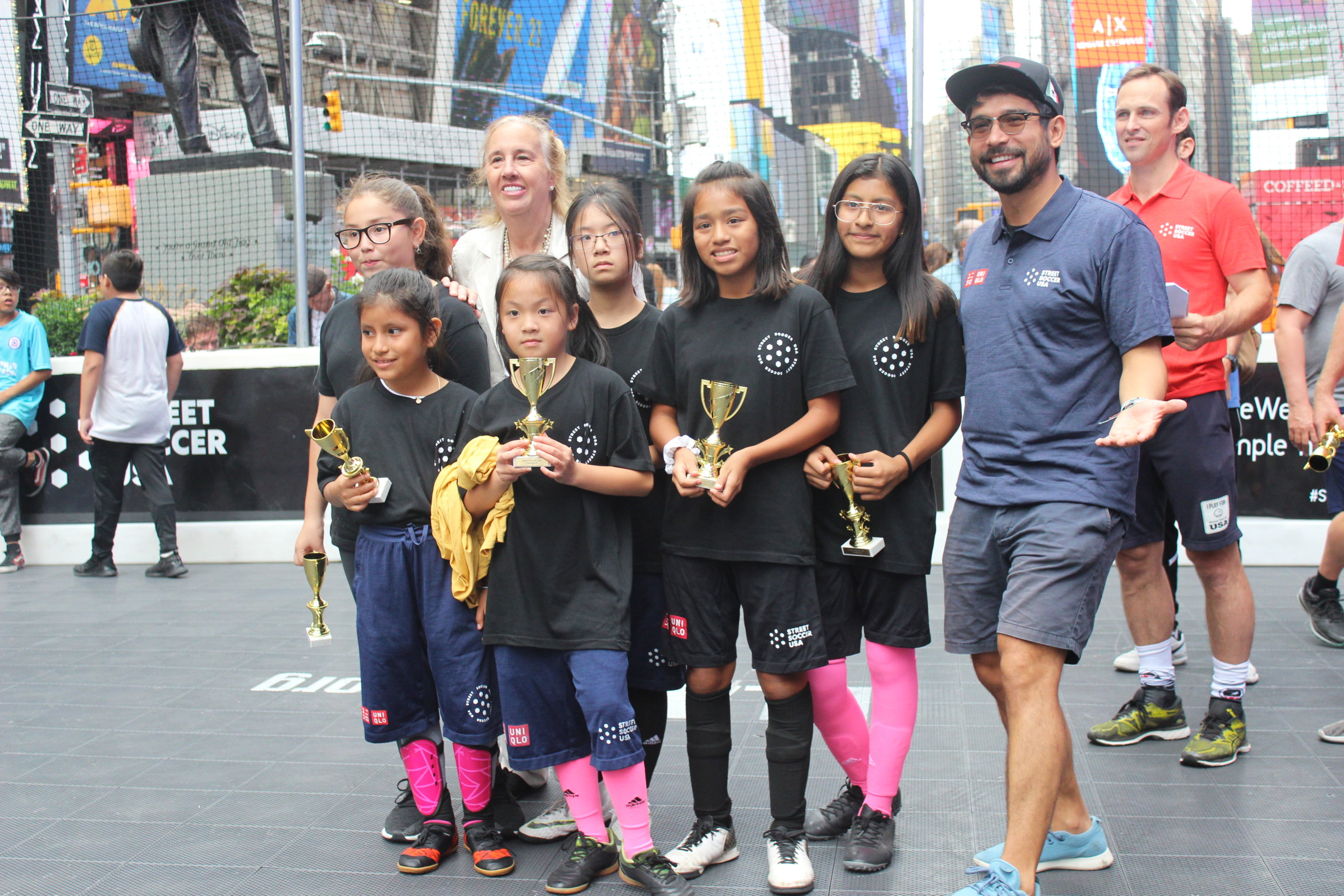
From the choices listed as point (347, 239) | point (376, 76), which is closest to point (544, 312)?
point (347, 239)

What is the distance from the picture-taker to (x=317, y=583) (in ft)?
10.0

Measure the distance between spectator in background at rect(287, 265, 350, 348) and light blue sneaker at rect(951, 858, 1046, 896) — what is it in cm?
604

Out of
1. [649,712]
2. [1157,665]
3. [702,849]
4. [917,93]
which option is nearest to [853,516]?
[649,712]

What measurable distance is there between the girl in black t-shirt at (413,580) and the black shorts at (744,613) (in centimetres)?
56

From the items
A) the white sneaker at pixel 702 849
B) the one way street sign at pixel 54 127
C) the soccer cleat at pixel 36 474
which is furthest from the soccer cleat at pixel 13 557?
the white sneaker at pixel 702 849

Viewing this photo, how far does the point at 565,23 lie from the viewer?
382 inches

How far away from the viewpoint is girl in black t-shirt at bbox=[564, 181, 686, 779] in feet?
9.77

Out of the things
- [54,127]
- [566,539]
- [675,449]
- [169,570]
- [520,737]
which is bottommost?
[169,570]

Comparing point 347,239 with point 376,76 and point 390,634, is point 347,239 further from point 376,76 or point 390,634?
point 376,76

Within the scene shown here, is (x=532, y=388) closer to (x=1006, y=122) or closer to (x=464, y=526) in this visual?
(x=464, y=526)

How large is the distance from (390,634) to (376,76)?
11.3 meters

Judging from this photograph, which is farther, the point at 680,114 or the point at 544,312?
the point at 680,114

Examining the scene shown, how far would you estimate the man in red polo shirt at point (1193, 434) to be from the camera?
11.7 ft

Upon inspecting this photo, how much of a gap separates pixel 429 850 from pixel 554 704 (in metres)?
0.58
